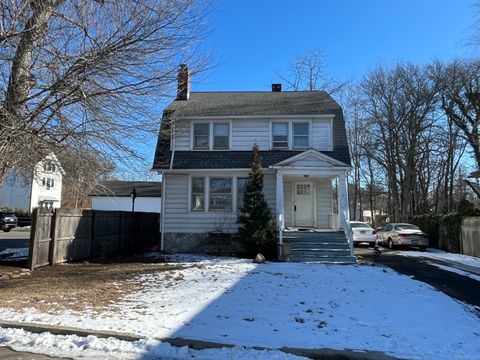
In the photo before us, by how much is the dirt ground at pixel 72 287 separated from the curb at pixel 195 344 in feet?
3.27

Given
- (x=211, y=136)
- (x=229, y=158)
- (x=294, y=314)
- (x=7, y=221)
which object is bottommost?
(x=294, y=314)

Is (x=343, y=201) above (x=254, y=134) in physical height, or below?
below

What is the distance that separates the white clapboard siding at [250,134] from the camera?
62.6 feet

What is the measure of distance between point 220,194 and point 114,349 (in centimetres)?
1316

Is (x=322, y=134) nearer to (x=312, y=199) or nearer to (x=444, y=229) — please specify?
(x=312, y=199)

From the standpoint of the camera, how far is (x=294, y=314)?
7531 mm

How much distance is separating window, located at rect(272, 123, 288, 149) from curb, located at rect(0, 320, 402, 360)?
1397 cm

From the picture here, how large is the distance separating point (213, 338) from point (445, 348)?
308cm

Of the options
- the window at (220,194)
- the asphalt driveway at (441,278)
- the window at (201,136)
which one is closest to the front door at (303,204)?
the window at (220,194)

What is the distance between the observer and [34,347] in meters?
5.71

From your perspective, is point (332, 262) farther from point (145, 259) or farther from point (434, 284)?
point (145, 259)

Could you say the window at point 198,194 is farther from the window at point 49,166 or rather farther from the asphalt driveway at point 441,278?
the window at point 49,166

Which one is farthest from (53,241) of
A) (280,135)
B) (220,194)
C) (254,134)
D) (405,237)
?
(405,237)

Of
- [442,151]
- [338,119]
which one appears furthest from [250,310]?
[442,151]
